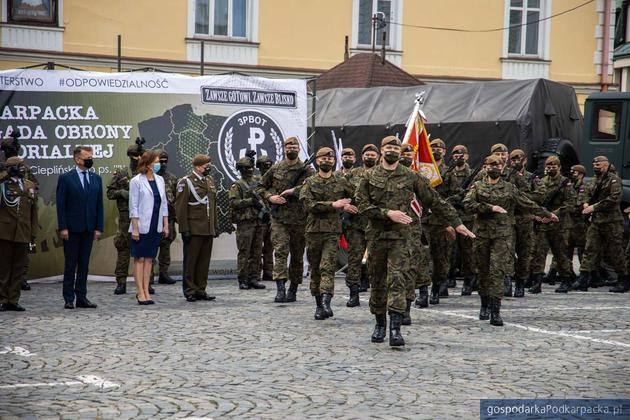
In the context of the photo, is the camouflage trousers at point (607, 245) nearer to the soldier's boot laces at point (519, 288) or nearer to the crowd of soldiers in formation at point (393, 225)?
the crowd of soldiers in formation at point (393, 225)

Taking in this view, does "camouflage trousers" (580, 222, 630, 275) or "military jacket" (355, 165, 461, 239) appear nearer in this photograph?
→ "military jacket" (355, 165, 461, 239)

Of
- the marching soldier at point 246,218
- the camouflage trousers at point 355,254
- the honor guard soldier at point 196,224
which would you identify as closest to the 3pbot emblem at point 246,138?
the marching soldier at point 246,218

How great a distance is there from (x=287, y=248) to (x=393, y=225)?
11.0 ft

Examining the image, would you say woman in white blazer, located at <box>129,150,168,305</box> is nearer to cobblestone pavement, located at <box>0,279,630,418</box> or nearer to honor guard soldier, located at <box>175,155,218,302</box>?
cobblestone pavement, located at <box>0,279,630,418</box>

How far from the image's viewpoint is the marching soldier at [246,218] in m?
15.8

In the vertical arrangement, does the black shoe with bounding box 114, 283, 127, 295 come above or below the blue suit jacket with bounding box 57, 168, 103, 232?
below

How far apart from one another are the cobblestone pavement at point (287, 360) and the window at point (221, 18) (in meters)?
15.1

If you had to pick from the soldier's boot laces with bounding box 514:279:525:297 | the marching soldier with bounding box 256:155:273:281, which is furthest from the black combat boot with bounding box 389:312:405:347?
the marching soldier with bounding box 256:155:273:281

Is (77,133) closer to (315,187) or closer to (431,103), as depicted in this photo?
(315,187)

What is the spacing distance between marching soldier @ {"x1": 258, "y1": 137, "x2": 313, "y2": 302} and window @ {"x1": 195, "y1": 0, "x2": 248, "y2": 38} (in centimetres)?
1467

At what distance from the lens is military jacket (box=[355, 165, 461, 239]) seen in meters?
10.5

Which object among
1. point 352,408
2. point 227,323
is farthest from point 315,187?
point 352,408

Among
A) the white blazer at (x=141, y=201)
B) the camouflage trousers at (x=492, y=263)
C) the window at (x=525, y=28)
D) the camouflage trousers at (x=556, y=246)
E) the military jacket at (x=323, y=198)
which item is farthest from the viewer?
the window at (x=525, y=28)

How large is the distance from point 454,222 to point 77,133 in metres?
6.88
